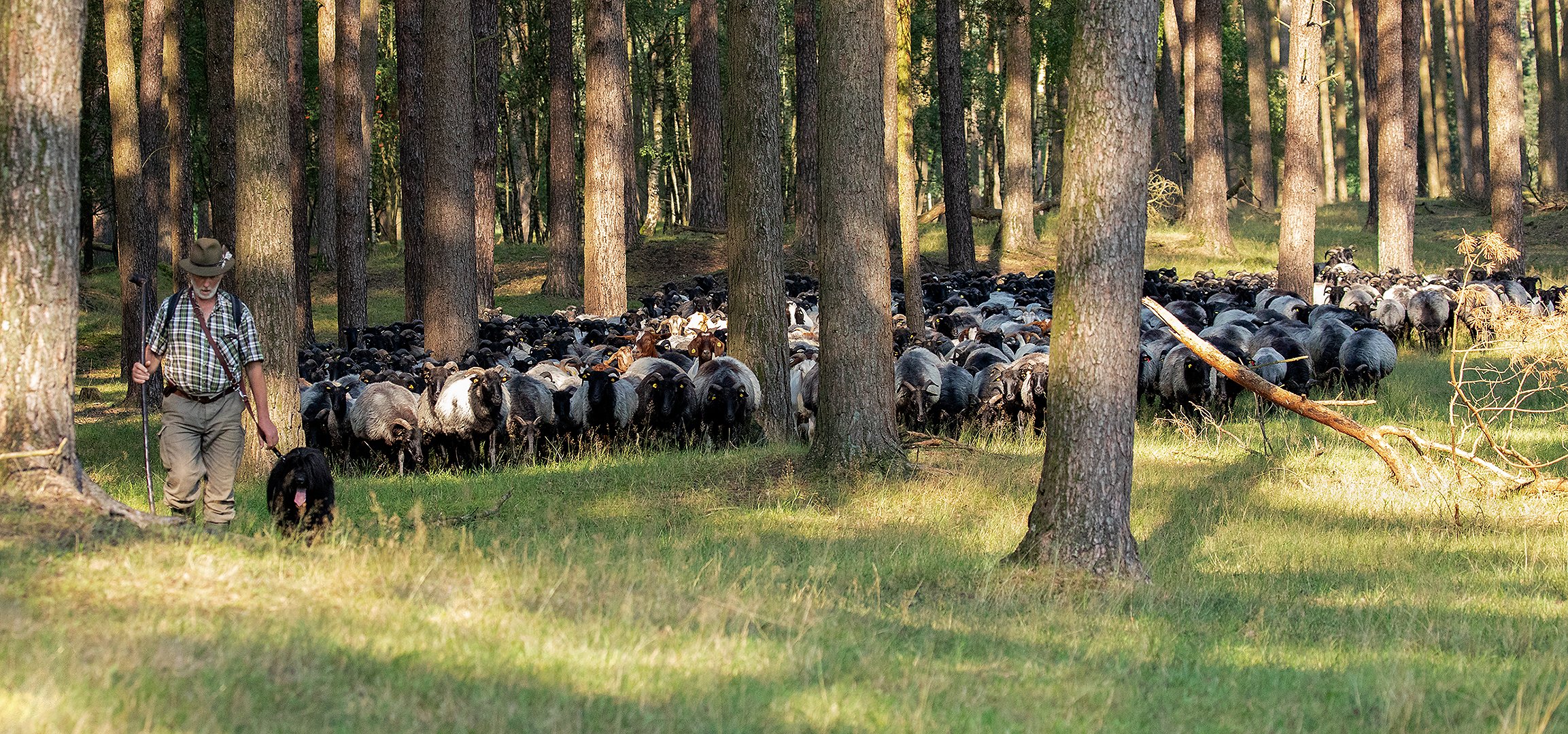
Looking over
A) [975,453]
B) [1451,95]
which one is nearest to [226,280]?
[975,453]

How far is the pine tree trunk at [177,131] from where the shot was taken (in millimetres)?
20266

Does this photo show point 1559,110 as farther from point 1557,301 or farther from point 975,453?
point 975,453

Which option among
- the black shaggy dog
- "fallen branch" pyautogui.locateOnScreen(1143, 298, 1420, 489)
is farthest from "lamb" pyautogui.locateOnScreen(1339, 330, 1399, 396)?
the black shaggy dog

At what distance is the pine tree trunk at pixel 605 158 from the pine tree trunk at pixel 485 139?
4.11m

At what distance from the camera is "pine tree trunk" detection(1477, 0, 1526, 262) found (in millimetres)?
24641

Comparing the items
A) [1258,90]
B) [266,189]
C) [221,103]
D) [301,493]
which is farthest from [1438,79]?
[301,493]

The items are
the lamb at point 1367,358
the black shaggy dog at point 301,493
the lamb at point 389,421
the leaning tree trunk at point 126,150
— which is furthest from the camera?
the leaning tree trunk at point 126,150

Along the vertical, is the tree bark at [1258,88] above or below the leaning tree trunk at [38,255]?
above

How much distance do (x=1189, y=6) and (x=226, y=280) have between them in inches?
1199

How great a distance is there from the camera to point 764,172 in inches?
519

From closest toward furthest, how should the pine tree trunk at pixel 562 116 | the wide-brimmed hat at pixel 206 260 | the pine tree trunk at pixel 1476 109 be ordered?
1. the wide-brimmed hat at pixel 206 260
2. the pine tree trunk at pixel 562 116
3. the pine tree trunk at pixel 1476 109

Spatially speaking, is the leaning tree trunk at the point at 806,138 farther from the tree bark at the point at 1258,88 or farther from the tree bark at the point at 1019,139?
the tree bark at the point at 1258,88

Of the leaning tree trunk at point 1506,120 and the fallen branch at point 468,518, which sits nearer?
the fallen branch at point 468,518

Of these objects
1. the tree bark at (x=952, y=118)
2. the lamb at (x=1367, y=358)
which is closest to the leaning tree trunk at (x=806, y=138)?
the tree bark at (x=952, y=118)
